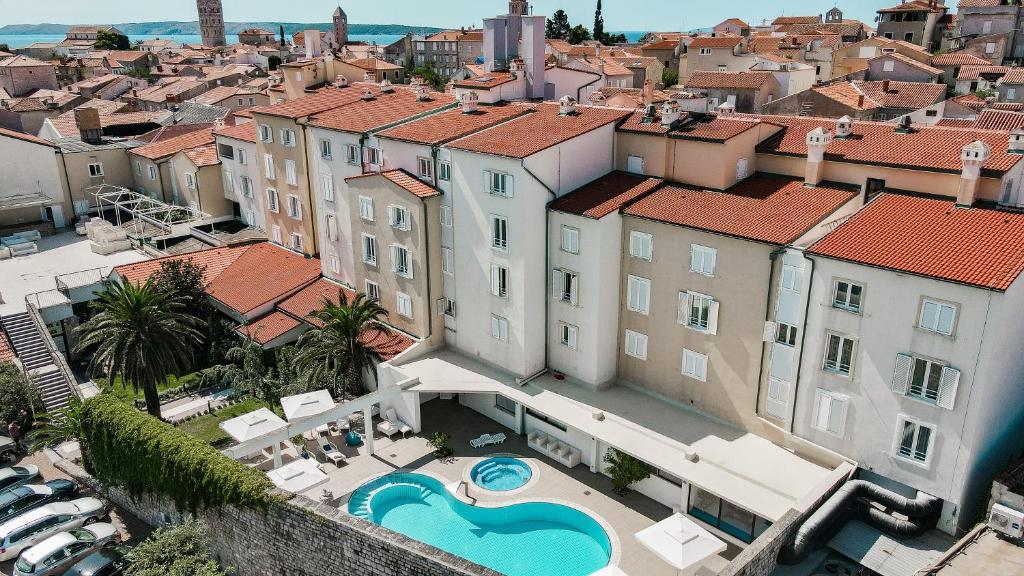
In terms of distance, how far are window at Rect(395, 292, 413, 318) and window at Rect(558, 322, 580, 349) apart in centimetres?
832

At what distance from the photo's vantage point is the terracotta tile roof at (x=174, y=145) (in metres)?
62.9

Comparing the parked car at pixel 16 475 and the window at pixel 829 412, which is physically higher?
the window at pixel 829 412

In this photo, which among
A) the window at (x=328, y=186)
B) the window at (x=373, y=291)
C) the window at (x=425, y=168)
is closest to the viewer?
the window at (x=425, y=168)

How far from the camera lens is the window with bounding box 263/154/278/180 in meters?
49.6

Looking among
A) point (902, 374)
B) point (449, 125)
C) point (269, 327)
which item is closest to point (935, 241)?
point (902, 374)

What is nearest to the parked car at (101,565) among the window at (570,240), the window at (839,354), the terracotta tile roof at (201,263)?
the terracotta tile roof at (201,263)

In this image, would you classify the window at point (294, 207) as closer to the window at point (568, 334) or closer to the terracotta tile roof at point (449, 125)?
the terracotta tile roof at point (449, 125)

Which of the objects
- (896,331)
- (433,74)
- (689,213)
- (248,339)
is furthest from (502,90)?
(433,74)

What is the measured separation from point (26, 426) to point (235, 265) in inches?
624

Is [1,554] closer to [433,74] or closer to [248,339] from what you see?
[248,339]

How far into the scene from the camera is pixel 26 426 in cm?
3753

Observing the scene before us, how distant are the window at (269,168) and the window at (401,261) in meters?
16.1

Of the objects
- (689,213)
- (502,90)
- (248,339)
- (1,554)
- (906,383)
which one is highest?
(502,90)

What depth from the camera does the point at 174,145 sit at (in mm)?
64438
